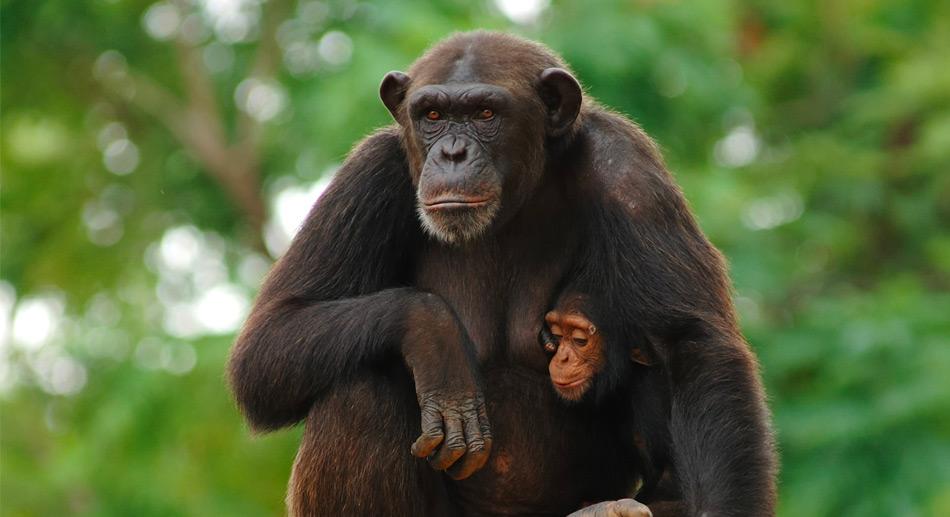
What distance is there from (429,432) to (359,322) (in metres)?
Answer: 0.59

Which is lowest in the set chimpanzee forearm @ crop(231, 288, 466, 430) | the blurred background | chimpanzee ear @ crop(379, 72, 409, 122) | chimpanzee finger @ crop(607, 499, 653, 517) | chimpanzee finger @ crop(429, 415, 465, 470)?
chimpanzee finger @ crop(607, 499, 653, 517)

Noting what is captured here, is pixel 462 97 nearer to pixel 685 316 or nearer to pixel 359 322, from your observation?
pixel 359 322

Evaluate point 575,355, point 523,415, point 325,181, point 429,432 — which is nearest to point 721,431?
point 575,355

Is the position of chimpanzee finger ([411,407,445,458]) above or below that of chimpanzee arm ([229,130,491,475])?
below

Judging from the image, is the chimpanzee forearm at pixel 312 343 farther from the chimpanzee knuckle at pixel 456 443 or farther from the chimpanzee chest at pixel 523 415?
the chimpanzee chest at pixel 523 415

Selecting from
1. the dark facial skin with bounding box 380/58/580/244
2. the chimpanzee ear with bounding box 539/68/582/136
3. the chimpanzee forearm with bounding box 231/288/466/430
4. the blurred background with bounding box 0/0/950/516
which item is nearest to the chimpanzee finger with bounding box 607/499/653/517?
the chimpanzee forearm with bounding box 231/288/466/430

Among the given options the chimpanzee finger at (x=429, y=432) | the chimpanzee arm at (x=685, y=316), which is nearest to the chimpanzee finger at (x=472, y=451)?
the chimpanzee finger at (x=429, y=432)

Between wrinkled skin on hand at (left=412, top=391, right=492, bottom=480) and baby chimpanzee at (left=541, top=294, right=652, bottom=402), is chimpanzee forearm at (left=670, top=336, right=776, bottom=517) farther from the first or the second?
wrinkled skin on hand at (left=412, top=391, right=492, bottom=480)

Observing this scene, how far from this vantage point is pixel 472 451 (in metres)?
6.39

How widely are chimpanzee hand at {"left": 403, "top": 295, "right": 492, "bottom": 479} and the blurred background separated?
586 cm

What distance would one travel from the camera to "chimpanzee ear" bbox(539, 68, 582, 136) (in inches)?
267

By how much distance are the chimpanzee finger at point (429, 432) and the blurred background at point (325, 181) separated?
19.8 feet

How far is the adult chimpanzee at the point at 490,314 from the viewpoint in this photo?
640 cm

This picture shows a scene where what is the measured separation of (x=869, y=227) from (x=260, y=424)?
41.0ft
